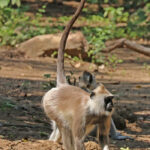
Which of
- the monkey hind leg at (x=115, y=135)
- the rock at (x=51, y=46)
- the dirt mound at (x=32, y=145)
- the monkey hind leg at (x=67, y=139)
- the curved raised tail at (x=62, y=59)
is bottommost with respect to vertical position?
the monkey hind leg at (x=115, y=135)

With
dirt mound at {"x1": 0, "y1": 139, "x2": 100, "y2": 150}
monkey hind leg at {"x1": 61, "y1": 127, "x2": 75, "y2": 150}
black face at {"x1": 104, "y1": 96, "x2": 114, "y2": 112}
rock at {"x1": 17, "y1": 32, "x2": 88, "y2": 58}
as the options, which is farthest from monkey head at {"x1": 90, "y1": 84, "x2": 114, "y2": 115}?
rock at {"x1": 17, "y1": 32, "x2": 88, "y2": 58}

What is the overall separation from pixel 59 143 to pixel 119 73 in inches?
236

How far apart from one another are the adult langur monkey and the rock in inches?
234

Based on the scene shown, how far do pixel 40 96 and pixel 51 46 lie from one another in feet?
12.2

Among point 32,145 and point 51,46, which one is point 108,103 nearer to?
point 32,145

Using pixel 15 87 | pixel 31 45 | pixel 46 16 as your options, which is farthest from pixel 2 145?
pixel 46 16

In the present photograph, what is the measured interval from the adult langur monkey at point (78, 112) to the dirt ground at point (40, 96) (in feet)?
1.36

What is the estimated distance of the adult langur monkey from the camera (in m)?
4.25

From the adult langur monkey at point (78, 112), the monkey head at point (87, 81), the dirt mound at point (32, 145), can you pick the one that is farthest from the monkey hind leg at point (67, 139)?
the monkey head at point (87, 81)

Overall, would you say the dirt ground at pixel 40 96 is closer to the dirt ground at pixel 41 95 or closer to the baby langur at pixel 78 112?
the dirt ground at pixel 41 95

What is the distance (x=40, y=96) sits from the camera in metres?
7.75

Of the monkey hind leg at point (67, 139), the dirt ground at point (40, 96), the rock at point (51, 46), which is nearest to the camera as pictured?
the monkey hind leg at point (67, 139)

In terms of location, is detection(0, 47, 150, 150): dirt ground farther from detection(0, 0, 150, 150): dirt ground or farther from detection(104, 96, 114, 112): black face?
detection(104, 96, 114, 112): black face

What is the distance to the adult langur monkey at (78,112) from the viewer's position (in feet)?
14.0
